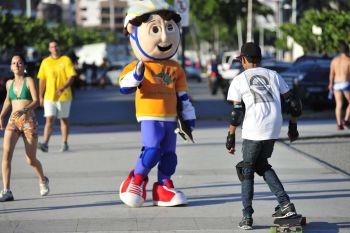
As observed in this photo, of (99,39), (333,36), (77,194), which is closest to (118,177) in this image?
(77,194)

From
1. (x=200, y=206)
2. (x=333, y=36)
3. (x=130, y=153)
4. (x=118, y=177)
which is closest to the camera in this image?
(x=200, y=206)

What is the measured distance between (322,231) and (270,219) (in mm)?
729

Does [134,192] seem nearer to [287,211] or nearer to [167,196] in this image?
[167,196]

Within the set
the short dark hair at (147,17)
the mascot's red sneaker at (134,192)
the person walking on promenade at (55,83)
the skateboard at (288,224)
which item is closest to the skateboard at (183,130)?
the mascot's red sneaker at (134,192)

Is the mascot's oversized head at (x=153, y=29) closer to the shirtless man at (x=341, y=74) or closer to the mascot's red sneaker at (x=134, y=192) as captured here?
the mascot's red sneaker at (x=134, y=192)

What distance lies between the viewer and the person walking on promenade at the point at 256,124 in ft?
28.1

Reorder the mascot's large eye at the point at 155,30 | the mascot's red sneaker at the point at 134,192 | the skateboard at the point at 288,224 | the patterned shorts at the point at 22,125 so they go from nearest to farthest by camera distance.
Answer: the skateboard at the point at 288,224
the mascot's red sneaker at the point at 134,192
the mascot's large eye at the point at 155,30
the patterned shorts at the point at 22,125

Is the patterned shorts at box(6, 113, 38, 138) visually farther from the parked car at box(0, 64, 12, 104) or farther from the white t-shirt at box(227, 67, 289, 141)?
the parked car at box(0, 64, 12, 104)

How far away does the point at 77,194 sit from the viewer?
10828 millimetres

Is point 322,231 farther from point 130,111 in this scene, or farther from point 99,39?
point 99,39

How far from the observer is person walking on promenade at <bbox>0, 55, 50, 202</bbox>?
1035 cm

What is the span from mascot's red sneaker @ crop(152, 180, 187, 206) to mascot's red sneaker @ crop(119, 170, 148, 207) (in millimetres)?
153

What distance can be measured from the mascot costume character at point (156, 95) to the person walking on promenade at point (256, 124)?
135 cm

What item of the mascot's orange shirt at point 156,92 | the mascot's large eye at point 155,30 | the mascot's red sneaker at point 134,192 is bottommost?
the mascot's red sneaker at point 134,192
